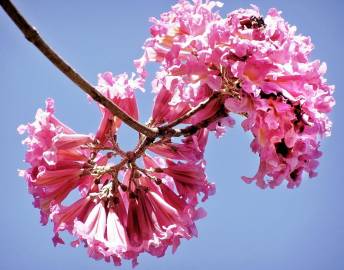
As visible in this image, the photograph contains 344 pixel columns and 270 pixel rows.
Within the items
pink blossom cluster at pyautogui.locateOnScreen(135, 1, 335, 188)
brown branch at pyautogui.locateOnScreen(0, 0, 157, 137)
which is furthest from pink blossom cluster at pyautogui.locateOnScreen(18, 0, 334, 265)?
brown branch at pyautogui.locateOnScreen(0, 0, 157, 137)

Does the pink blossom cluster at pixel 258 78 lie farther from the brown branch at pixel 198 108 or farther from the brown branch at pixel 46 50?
the brown branch at pixel 46 50

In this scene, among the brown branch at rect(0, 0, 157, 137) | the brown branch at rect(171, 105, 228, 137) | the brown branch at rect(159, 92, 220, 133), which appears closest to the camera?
the brown branch at rect(0, 0, 157, 137)

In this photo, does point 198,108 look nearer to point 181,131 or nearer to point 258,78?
point 181,131

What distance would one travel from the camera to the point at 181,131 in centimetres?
346

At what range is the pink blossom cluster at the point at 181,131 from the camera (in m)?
3.12

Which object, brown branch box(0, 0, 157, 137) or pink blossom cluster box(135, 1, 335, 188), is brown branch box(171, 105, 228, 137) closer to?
pink blossom cluster box(135, 1, 335, 188)

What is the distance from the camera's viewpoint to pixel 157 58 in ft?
11.6

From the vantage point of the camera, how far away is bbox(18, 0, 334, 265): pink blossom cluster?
3.12 m

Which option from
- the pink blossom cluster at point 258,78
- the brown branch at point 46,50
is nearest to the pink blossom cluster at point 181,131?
the pink blossom cluster at point 258,78

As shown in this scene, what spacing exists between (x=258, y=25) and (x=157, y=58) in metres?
0.74

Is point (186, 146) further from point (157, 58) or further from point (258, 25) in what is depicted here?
point (258, 25)

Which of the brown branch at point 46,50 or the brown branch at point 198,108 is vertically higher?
the brown branch at point 198,108

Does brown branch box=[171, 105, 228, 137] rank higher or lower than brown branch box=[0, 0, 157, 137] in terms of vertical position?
higher

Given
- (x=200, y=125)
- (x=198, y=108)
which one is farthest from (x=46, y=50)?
(x=200, y=125)
